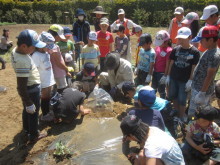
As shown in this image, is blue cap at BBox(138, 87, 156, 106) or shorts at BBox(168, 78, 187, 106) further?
shorts at BBox(168, 78, 187, 106)

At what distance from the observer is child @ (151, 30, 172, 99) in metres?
4.14

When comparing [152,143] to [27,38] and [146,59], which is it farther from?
[146,59]

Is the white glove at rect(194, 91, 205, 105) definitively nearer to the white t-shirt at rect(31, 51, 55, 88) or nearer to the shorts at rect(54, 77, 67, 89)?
the white t-shirt at rect(31, 51, 55, 88)

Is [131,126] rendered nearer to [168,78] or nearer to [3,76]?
[168,78]

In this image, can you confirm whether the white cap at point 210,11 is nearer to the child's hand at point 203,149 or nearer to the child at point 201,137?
the child at point 201,137

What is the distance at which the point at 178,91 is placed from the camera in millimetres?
4020

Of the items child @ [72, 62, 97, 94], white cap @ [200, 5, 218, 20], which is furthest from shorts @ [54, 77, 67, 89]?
white cap @ [200, 5, 218, 20]

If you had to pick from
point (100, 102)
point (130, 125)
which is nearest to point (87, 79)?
point (100, 102)

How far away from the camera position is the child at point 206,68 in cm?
307

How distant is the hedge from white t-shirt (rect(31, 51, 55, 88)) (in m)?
13.3

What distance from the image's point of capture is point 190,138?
3031mm

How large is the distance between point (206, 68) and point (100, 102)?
1.97 metres

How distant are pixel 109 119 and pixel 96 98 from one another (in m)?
0.51

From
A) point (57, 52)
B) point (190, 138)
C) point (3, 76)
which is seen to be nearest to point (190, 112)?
point (190, 138)
